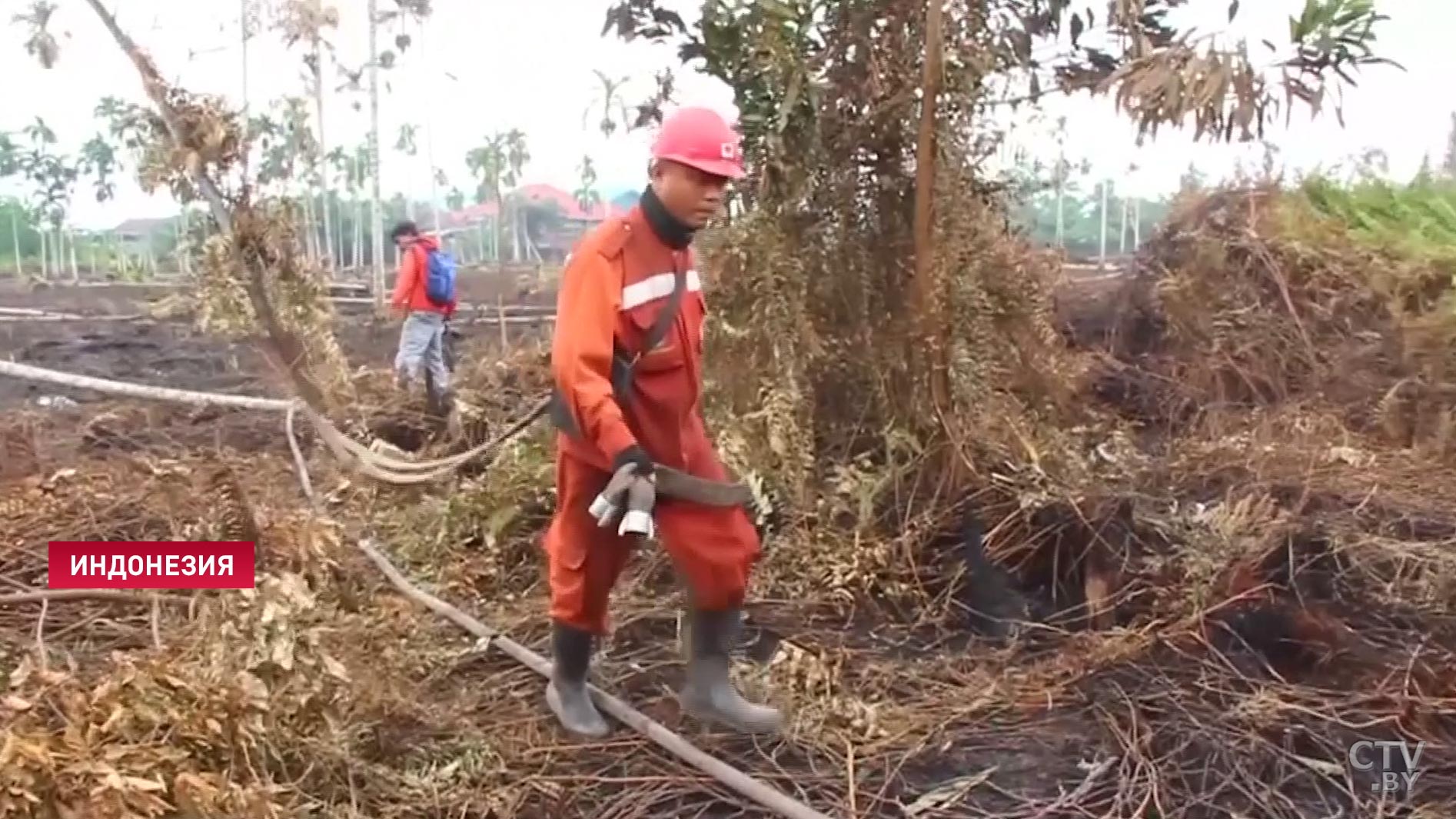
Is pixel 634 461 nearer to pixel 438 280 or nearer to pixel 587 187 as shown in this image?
pixel 438 280

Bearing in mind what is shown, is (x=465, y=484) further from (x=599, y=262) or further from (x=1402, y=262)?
(x=1402, y=262)

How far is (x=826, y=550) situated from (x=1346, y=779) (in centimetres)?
196

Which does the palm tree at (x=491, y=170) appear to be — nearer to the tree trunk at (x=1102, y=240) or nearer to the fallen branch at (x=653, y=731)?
the tree trunk at (x=1102, y=240)

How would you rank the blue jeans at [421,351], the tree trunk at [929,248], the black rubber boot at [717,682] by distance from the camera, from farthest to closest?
1. the blue jeans at [421,351]
2. the tree trunk at [929,248]
3. the black rubber boot at [717,682]

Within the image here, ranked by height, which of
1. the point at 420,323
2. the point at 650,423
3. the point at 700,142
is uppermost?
the point at 700,142

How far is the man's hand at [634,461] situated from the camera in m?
3.10

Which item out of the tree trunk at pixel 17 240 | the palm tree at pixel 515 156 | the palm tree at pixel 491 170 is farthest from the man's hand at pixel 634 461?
the tree trunk at pixel 17 240

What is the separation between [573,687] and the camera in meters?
3.70

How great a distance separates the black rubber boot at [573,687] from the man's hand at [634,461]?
2.15 feet

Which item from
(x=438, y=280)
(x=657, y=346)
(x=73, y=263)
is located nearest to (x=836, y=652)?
(x=657, y=346)

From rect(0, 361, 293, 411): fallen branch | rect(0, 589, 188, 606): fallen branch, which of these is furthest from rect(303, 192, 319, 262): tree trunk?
rect(0, 589, 188, 606): fallen branch

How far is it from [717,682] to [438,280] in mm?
5311
